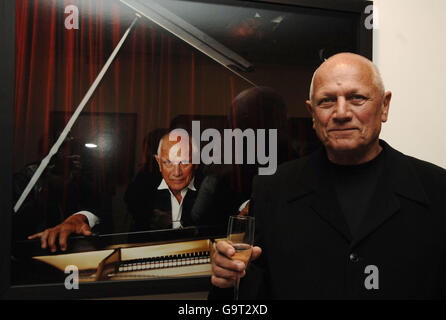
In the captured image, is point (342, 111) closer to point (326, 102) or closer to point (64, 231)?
point (326, 102)

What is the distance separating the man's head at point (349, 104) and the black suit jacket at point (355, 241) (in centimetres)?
13

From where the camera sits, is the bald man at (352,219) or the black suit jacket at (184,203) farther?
the black suit jacket at (184,203)

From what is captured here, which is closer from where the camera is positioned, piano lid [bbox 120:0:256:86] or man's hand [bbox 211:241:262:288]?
man's hand [bbox 211:241:262:288]

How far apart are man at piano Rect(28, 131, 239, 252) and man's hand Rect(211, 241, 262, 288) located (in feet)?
1.14

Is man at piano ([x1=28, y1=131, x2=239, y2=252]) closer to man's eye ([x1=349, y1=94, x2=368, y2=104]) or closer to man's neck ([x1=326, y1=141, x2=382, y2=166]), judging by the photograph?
man's neck ([x1=326, y1=141, x2=382, y2=166])

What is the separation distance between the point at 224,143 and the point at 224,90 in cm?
20

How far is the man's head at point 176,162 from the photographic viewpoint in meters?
1.24

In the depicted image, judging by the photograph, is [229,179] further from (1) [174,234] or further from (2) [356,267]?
(2) [356,267]

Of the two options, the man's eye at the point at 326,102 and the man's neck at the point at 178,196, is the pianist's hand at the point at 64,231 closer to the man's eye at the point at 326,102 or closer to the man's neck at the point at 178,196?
the man's neck at the point at 178,196

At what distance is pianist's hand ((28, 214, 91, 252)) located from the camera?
114 cm

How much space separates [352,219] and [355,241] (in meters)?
0.08

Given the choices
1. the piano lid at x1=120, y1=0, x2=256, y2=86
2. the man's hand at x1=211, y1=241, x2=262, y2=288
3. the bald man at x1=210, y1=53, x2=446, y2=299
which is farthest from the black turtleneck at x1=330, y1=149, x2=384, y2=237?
the piano lid at x1=120, y1=0, x2=256, y2=86

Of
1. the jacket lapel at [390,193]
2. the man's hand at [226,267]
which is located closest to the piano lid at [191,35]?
the jacket lapel at [390,193]

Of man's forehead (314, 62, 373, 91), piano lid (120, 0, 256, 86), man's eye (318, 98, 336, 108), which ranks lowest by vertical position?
man's eye (318, 98, 336, 108)
